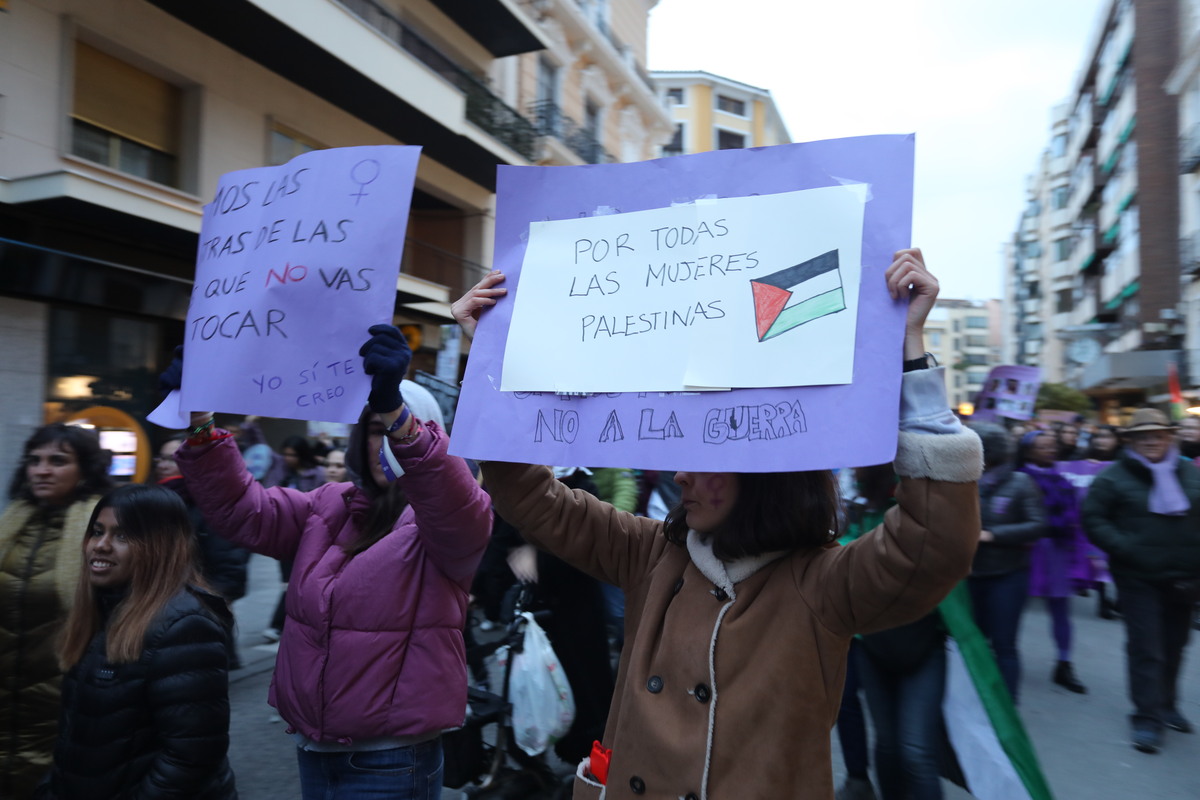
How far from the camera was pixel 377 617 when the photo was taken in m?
2.33

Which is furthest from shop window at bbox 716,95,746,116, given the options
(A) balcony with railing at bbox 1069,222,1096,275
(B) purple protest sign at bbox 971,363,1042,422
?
(B) purple protest sign at bbox 971,363,1042,422

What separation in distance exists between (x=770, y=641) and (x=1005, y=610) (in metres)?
4.16

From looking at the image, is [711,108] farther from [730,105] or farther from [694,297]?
[694,297]

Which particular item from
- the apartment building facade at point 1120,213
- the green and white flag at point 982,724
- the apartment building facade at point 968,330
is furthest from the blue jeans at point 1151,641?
the apartment building facade at point 968,330

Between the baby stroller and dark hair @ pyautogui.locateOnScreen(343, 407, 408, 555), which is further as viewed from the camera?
the baby stroller

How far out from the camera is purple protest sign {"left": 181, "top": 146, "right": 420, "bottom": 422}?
2.10m

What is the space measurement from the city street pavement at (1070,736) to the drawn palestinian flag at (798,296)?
357 centimetres

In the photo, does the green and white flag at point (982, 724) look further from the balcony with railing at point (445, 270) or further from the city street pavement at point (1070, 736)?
the balcony with railing at point (445, 270)

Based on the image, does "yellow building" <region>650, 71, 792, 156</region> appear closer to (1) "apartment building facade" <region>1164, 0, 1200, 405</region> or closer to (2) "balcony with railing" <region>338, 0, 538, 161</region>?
(1) "apartment building facade" <region>1164, 0, 1200, 405</region>

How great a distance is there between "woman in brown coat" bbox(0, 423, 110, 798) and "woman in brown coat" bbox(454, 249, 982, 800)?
2.02 metres

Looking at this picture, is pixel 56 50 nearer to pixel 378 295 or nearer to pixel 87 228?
pixel 87 228

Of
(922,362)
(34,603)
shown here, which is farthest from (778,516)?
(34,603)

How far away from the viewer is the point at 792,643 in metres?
1.70

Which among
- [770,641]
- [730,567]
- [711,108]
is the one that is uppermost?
[711,108]
